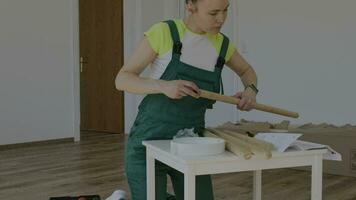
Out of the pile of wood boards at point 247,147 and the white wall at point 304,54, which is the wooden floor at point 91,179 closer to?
the white wall at point 304,54

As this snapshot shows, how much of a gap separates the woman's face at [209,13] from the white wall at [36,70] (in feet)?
12.5

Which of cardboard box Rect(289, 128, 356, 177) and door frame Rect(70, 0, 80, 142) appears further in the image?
door frame Rect(70, 0, 80, 142)

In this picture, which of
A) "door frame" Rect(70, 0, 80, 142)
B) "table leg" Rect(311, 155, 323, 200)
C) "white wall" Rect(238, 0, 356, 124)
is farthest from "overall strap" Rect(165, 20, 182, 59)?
"door frame" Rect(70, 0, 80, 142)

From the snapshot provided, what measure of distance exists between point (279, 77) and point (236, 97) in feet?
10.9

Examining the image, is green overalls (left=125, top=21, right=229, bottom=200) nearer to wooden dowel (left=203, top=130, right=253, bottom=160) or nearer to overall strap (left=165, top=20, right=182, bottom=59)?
overall strap (left=165, top=20, right=182, bottom=59)

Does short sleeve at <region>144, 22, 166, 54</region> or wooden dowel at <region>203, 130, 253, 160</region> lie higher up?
short sleeve at <region>144, 22, 166, 54</region>

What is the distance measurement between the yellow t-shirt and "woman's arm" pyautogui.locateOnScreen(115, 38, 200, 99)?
0.03 m

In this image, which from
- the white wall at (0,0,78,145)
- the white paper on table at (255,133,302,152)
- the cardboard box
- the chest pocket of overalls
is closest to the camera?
the white paper on table at (255,133,302,152)

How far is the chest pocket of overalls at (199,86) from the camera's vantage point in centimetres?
174

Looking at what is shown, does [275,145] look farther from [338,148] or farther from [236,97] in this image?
[338,148]

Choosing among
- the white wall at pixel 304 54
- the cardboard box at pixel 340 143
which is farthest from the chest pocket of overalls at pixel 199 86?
the white wall at pixel 304 54

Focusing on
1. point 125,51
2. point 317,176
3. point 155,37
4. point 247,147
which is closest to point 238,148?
point 247,147

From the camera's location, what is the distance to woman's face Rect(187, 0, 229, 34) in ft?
5.35

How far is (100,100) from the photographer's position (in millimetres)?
6691
